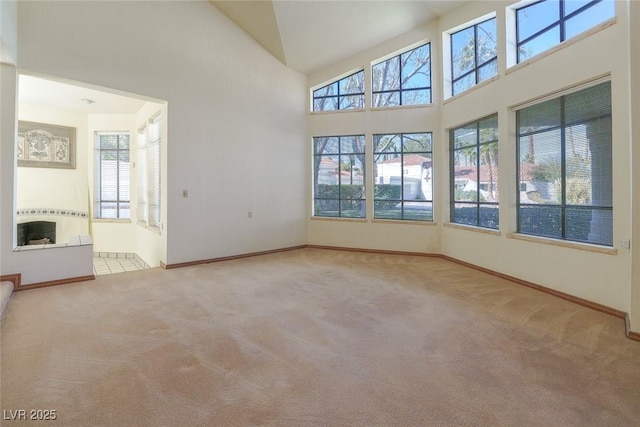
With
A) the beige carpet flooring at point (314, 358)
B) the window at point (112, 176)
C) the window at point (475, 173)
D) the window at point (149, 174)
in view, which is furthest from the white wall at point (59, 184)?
the window at point (475, 173)

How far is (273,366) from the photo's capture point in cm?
234

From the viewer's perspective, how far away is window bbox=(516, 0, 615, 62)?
380cm

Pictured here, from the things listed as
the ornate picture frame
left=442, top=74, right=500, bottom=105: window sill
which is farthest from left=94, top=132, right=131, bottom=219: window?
left=442, top=74, right=500, bottom=105: window sill

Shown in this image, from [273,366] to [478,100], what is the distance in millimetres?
5321

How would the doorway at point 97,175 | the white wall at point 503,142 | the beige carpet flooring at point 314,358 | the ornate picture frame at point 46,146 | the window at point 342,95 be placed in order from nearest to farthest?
the beige carpet flooring at point 314,358
the white wall at point 503,142
the doorway at point 97,175
the ornate picture frame at point 46,146
the window at point 342,95

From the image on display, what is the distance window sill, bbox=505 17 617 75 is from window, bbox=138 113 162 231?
5869 mm

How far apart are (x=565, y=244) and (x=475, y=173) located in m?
2.13

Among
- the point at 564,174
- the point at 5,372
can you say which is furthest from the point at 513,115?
the point at 5,372

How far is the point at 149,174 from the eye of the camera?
640 centimetres

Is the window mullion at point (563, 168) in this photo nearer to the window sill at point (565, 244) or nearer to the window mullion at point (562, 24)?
the window sill at point (565, 244)

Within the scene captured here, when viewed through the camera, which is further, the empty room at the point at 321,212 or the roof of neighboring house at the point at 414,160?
the roof of neighboring house at the point at 414,160

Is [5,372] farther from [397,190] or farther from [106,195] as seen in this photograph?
[397,190]

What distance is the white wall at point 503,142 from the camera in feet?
11.1

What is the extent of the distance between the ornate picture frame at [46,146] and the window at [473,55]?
8082mm
